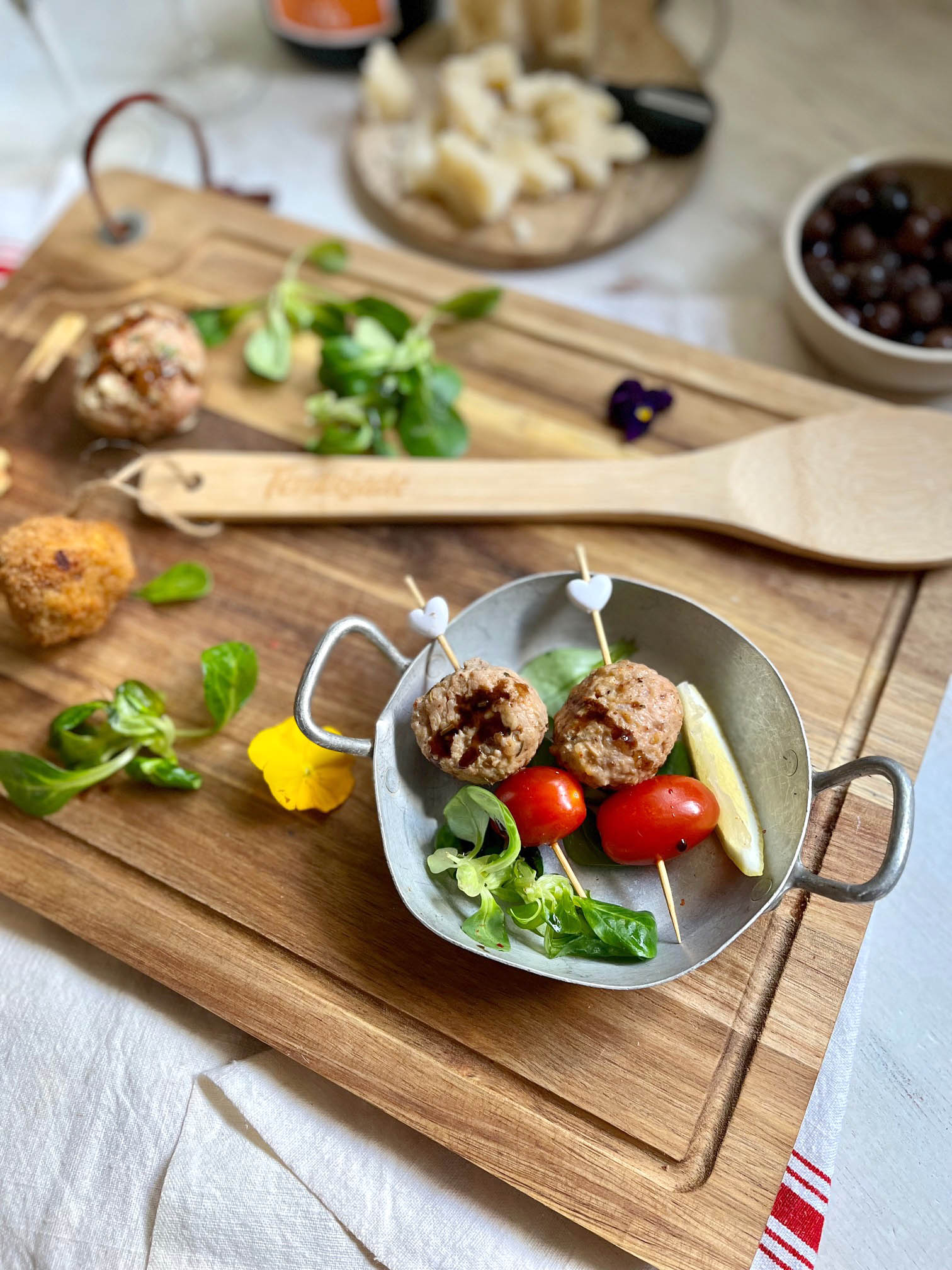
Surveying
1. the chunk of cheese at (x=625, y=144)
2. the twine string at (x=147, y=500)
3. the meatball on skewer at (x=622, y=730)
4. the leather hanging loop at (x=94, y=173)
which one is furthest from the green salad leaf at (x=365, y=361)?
the meatball on skewer at (x=622, y=730)

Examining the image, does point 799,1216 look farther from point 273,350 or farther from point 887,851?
point 273,350

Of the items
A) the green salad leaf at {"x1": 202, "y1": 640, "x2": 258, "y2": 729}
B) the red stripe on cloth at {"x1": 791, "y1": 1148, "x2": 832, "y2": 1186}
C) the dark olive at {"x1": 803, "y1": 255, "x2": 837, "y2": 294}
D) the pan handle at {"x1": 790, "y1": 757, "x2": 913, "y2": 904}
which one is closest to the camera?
the pan handle at {"x1": 790, "y1": 757, "x2": 913, "y2": 904}

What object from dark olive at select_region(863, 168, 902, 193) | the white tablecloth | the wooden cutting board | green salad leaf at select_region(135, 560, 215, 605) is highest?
dark olive at select_region(863, 168, 902, 193)

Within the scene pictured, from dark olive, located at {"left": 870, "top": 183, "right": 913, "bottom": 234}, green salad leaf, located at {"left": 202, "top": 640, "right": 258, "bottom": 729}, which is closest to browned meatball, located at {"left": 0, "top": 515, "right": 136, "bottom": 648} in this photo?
green salad leaf, located at {"left": 202, "top": 640, "right": 258, "bottom": 729}

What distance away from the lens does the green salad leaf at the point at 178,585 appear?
1897 millimetres

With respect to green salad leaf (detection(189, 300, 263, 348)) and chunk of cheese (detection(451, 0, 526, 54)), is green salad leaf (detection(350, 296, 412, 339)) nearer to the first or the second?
green salad leaf (detection(189, 300, 263, 348))

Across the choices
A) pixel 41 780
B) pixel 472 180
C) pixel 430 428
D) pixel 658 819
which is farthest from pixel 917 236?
pixel 41 780

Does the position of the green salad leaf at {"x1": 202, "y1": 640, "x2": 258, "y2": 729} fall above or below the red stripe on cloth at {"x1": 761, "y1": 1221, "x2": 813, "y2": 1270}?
above

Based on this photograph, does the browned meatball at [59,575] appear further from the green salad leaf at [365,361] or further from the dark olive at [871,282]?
the dark olive at [871,282]

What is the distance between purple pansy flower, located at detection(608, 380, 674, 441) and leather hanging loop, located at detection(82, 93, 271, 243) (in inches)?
46.1

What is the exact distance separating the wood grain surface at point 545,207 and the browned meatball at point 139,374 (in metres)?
0.78

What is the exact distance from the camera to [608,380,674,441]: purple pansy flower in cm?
201

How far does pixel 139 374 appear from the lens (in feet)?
6.47

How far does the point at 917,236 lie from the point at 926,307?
0.62 feet
